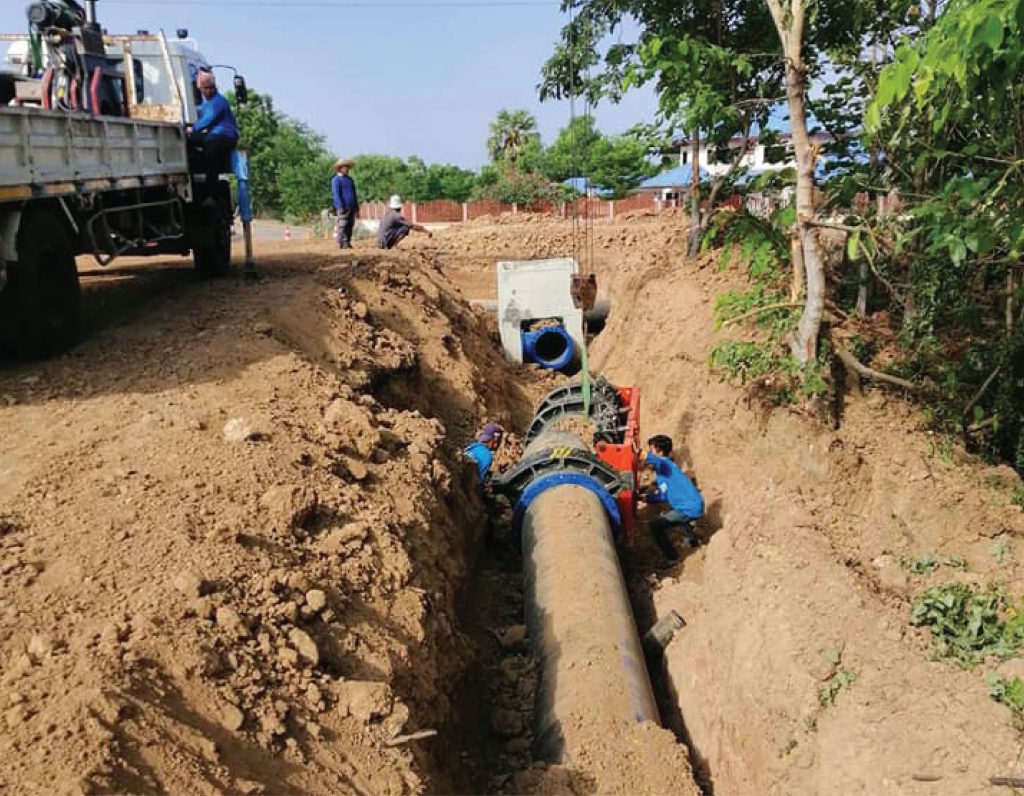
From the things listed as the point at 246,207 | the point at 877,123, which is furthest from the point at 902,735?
the point at 246,207

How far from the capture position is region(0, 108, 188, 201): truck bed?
19.9 feet

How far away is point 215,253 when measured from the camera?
1024 cm

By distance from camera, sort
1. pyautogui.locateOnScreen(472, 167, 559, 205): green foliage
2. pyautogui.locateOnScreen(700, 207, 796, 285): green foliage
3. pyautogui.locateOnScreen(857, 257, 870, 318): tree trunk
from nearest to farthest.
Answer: pyautogui.locateOnScreen(700, 207, 796, 285): green foliage → pyautogui.locateOnScreen(857, 257, 870, 318): tree trunk → pyautogui.locateOnScreen(472, 167, 559, 205): green foliage

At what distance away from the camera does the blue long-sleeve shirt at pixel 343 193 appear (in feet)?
45.4

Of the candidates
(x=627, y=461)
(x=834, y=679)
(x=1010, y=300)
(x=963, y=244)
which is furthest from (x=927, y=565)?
(x=1010, y=300)

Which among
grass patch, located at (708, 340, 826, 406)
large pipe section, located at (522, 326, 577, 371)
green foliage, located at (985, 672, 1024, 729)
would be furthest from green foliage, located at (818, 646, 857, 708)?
large pipe section, located at (522, 326, 577, 371)

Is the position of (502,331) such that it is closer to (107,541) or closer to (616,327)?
(616,327)

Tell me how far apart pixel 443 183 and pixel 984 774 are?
48356mm

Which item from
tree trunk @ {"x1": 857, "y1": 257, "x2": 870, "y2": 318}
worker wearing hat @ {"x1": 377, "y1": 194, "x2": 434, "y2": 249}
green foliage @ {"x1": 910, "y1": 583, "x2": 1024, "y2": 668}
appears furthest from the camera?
worker wearing hat @ {"x1": 377, "y1": 194, "x2": 434, "y2": 249}

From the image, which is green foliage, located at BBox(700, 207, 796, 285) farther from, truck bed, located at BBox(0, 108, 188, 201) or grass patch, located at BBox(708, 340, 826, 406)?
truck bed, located at BBox(0, 108, 188, 201)

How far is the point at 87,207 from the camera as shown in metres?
7.28

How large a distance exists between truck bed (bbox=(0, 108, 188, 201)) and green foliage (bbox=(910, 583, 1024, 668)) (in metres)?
6.50

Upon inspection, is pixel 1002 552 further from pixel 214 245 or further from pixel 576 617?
pixel 214 245

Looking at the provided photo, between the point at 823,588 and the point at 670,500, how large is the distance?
3.11 metres
